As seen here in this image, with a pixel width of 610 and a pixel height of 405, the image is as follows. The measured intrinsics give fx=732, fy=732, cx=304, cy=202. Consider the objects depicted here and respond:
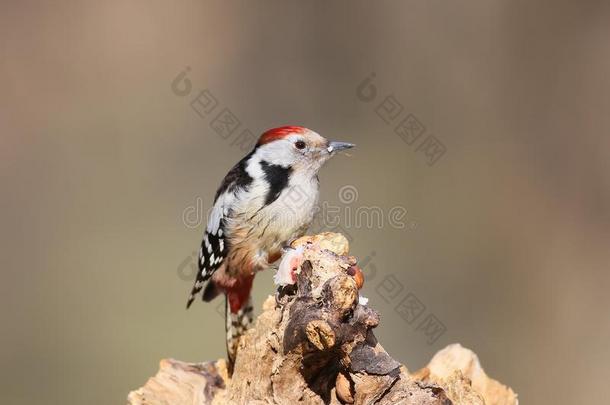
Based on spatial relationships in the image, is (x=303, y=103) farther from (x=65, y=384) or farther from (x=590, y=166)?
(x=65, y=384)

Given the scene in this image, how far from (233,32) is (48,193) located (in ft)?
7.45

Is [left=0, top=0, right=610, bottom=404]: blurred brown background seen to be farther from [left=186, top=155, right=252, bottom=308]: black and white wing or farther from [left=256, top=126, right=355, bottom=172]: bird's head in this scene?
[left=256, top=126, right=355, bottom=172]: bird's head

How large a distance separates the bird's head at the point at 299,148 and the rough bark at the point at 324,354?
0.84 meters

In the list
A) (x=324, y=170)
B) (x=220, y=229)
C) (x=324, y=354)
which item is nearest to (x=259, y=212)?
(x=220, y=229)

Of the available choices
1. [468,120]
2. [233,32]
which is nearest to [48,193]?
[233,32]

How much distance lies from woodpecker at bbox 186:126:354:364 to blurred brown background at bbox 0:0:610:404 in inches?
77.5

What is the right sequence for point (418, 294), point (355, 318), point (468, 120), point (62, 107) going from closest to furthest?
point (355, 318) → point (418, 294) → point (468, 120) → point (62, 107)

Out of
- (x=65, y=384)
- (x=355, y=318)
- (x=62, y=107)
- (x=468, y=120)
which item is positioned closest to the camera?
(x=355, y=318)

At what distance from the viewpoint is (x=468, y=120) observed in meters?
6.42

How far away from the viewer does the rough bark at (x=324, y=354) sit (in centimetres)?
230

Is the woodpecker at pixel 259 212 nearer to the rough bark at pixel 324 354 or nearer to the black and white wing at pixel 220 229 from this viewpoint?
the black and white wing at pixel 220 229

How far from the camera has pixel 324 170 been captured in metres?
6.35

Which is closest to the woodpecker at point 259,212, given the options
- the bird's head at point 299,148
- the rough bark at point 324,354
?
the bird's head at point 299,148

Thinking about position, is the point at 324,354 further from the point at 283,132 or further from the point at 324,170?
the point at 324,170
